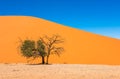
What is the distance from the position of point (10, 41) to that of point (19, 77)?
34467mm

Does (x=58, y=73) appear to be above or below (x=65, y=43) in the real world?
below

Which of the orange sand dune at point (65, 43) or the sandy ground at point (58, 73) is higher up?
the orange sand dune at point (65, 43)

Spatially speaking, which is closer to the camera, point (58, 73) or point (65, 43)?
point (58, 73)

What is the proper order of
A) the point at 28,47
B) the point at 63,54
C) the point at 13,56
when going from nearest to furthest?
the point at 28,47 → the point at 13,56 → the point at 63,54

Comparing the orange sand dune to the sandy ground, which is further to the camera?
the orange sand dune

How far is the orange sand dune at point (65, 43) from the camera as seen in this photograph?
151 ft

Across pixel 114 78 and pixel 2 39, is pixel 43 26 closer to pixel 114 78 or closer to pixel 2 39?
pixel 2 39

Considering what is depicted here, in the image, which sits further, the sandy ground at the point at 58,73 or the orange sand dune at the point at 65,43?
the orange sand dune at the point at 65,43

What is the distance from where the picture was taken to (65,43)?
55.1 meters

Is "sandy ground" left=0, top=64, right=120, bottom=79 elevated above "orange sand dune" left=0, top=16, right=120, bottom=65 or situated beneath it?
situated beneath

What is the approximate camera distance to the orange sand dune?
45906mm

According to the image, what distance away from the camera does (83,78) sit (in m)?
18.6

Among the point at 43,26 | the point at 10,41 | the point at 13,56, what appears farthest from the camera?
the point at 43,26

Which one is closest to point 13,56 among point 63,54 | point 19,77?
point 63,54
